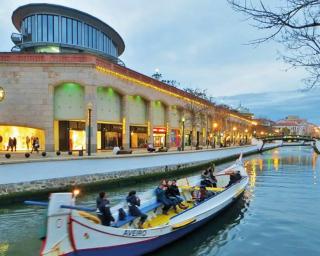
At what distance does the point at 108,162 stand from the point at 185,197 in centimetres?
945

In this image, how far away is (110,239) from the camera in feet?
34.8

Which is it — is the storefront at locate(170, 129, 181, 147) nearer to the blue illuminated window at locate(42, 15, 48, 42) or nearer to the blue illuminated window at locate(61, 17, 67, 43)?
the blue illuminated window at locate(61, 17, 67, 43)

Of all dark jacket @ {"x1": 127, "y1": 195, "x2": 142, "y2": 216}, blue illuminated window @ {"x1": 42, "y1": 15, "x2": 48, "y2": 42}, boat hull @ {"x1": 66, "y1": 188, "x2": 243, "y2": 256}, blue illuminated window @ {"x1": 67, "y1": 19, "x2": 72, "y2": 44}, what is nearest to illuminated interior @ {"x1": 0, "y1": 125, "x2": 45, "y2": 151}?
blue illuminated window @ {"x1": 42, "y1": 15, "x2": 48, "y2": 42}

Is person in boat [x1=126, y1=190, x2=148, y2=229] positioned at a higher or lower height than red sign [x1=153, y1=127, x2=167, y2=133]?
lower

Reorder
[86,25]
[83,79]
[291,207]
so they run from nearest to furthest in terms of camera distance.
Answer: [291,207] → [83,79] → [86,25]

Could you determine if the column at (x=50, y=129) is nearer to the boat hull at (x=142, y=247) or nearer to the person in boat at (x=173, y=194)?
the person in boat at (x=173, y=194)

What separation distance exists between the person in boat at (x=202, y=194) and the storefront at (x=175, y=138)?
40316 mm

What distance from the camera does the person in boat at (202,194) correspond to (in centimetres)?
1768

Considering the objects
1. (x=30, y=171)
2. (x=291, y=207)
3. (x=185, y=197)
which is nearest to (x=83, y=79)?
(x=30, y=171)

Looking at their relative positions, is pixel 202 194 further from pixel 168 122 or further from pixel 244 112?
pixel 244 112

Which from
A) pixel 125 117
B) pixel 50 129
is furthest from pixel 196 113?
pixel 50 129

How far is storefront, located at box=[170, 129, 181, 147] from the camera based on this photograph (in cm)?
5960

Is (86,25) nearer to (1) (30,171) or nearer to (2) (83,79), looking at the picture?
(2) (83,79)

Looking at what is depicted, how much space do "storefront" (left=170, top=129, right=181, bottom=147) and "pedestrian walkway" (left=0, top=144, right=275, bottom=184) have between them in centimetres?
2114
